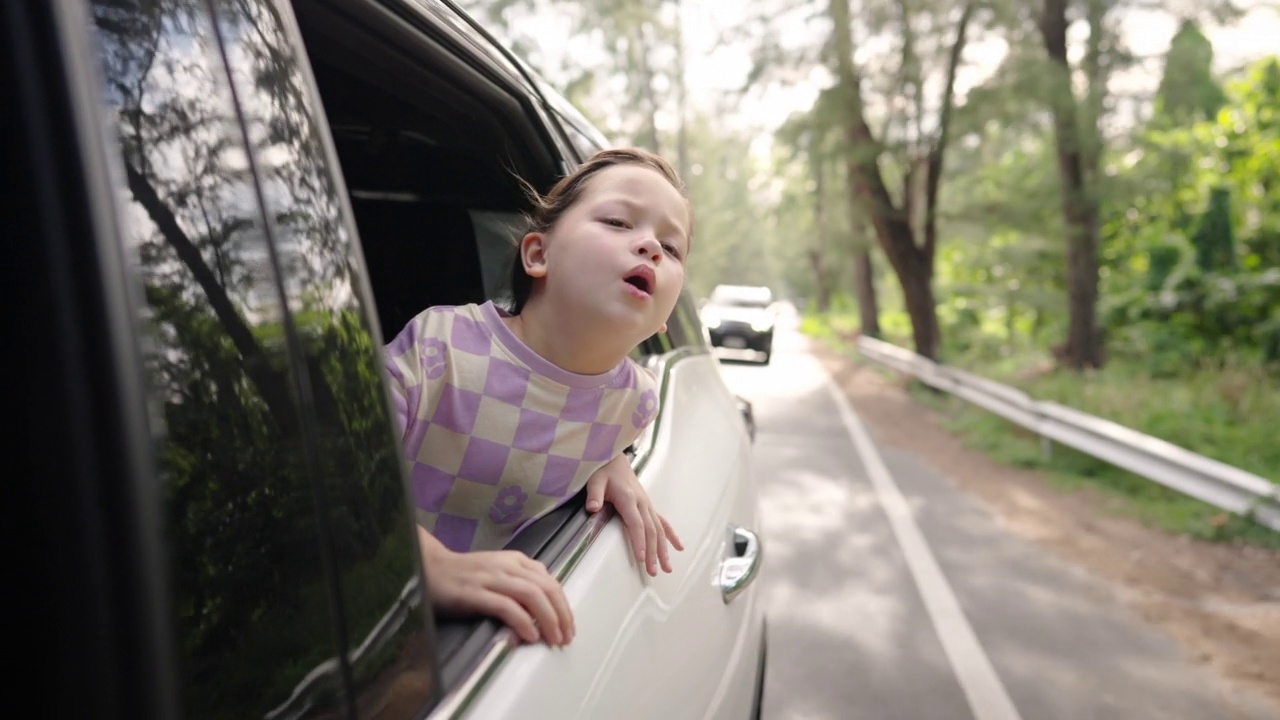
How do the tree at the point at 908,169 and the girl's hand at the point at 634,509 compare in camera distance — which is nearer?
the girl's hand at the point at 634,509

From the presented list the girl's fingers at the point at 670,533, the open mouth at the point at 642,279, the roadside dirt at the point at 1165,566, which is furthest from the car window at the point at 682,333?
the roadside dirt at the point at 1165,566

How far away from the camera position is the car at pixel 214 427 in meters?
0.64

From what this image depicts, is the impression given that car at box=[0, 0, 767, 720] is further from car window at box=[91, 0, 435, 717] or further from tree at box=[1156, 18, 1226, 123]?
tree at box=[1156, 18, 1226, 123]

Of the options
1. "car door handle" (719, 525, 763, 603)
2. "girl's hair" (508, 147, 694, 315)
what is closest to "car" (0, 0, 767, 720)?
"girl's hair" (508, 147, 694, 315)

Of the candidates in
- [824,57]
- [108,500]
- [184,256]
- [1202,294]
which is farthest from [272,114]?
[1202,294]

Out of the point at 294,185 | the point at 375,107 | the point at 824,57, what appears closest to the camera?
the point at 294,185

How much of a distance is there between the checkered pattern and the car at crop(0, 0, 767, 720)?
0.13 metres

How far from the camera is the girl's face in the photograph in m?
1.71

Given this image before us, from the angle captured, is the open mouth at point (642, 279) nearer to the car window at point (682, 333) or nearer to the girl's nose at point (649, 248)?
the girl's nose at point (649, 248)

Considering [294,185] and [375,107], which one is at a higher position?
[375,107]

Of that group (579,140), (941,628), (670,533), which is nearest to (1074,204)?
(941,628)

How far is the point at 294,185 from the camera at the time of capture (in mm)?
1049

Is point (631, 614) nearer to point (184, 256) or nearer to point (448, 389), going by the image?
point (448, 389)

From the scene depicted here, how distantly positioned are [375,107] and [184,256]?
165 cm
